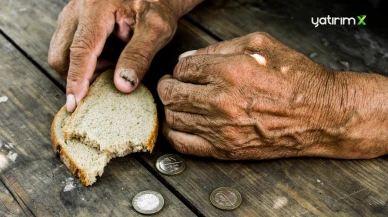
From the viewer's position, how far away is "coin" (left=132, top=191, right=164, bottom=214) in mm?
1762

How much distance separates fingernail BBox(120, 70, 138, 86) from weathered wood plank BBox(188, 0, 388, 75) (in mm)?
649

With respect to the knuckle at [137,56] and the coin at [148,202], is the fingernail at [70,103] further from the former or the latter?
the coin at [148,202]

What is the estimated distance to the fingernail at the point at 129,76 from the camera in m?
2.13

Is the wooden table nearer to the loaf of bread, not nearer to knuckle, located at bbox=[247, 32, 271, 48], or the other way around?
the loaf of bread

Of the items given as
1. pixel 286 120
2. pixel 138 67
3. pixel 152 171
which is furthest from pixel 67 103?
pixel 286 120

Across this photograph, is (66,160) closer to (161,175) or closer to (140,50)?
(161,175)

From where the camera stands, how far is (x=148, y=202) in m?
1.79

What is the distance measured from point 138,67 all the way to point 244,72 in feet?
1.58

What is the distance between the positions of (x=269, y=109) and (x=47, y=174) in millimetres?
850

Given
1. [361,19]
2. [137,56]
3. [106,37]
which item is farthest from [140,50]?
[361,19]

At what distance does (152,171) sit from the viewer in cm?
194

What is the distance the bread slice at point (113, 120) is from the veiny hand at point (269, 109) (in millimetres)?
127

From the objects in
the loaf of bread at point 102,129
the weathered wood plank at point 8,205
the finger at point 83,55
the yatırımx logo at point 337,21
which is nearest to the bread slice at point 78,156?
the loaf of bread at point 102,129

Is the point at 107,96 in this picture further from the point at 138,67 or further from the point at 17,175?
the point at 17,175
